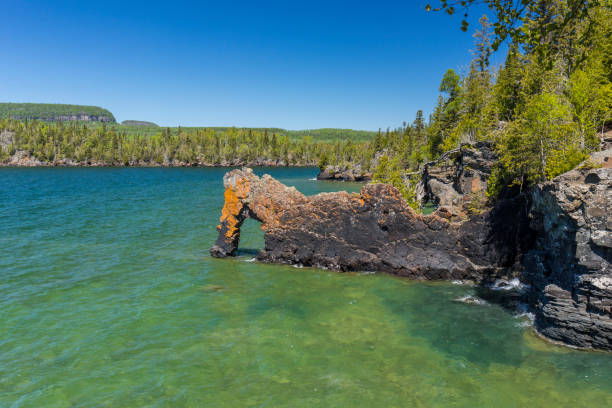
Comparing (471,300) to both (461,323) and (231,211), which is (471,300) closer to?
(461,323)

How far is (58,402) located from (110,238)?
22580 millimetres

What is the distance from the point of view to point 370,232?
2112 cm

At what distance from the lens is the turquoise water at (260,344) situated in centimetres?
1030

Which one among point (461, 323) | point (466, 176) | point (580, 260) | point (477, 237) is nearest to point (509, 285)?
point (477, 237)

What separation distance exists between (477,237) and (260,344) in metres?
13.2

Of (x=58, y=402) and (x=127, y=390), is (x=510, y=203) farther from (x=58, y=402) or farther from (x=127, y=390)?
(x=58, y=402)

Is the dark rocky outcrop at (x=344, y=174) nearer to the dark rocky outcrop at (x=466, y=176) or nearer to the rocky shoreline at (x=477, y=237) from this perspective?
the dark rocky outcrop at (x=466, y=176)

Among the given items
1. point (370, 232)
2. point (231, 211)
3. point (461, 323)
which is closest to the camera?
point (461, 323)

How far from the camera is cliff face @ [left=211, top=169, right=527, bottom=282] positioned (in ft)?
63.9

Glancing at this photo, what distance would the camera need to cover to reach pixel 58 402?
10031 mm

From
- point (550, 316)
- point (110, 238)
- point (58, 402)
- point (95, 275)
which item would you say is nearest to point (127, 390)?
point (58, 402)

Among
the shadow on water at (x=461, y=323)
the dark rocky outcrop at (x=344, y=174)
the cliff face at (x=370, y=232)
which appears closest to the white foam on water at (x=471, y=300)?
the shadow on water at (x=461, y=323)

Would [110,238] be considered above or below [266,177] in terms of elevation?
below

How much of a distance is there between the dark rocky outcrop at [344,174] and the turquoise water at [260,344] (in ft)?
336
